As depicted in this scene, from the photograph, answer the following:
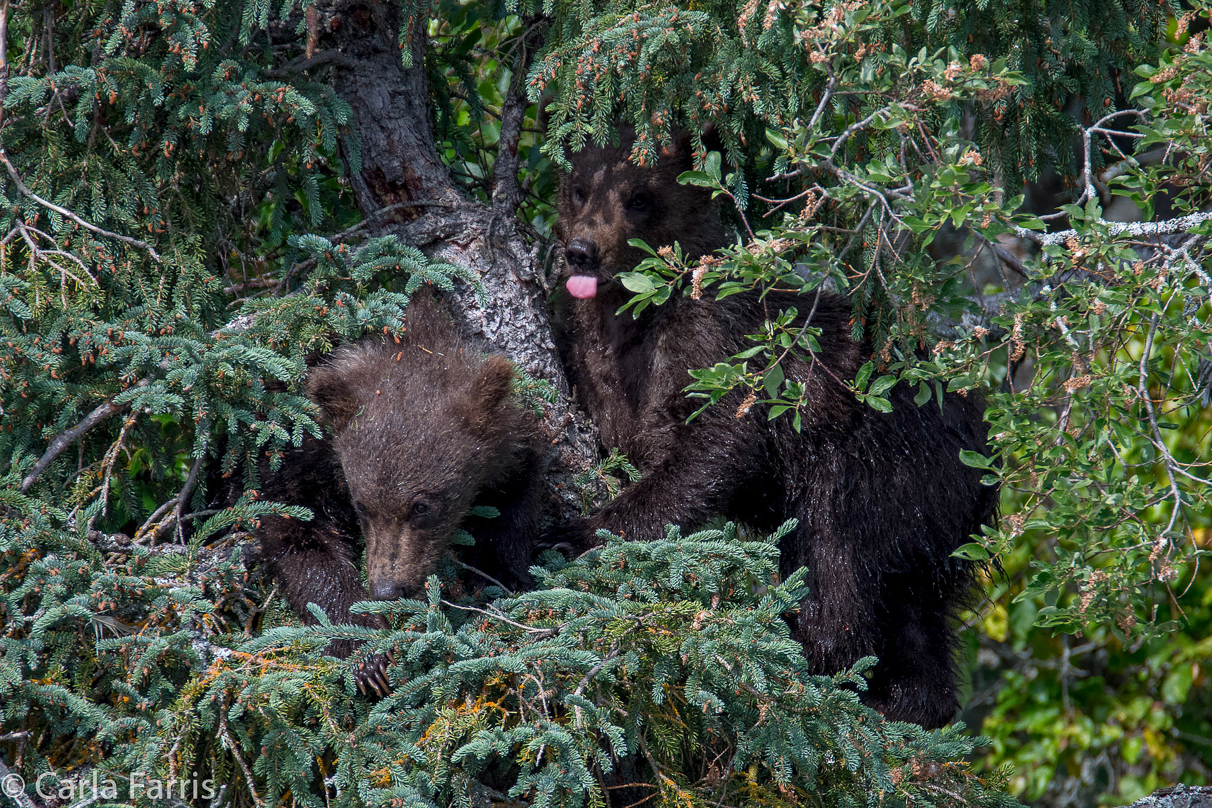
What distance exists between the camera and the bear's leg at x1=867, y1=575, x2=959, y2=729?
414 centimetres

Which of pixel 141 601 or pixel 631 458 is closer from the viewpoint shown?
pixel 141 601

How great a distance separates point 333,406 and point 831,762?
1.85 metres

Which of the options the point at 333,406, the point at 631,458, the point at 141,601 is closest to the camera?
the point at 141,601

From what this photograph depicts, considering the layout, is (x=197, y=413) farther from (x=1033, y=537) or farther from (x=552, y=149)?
(x=1033, y=537)

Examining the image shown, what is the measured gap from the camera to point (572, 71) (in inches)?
141

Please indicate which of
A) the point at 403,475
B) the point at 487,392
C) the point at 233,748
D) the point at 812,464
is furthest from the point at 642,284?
the point at 233,748

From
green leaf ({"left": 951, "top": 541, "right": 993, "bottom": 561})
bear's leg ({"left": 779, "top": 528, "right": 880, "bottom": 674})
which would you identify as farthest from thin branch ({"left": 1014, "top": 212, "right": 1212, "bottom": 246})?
bear's leg ({"left": 779, "top": 528, "right": 880, "bottom": 674})

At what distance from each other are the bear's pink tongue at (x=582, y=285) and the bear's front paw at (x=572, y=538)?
3.01 feet

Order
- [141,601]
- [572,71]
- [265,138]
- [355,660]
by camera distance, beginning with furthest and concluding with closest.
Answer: [265,138]
[572,71]
[141,601]
[355,660]

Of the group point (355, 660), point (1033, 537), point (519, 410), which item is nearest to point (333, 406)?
point (519, 410)

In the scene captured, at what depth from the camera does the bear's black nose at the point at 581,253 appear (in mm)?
4074

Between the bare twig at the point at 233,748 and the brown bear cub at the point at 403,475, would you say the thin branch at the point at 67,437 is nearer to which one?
the brown bear cub at the point at 403,475

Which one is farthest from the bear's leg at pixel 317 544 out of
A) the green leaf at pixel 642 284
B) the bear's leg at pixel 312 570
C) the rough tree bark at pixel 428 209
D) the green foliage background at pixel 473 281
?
the green leaf at pixel 642 284

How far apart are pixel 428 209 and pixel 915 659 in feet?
8.70
